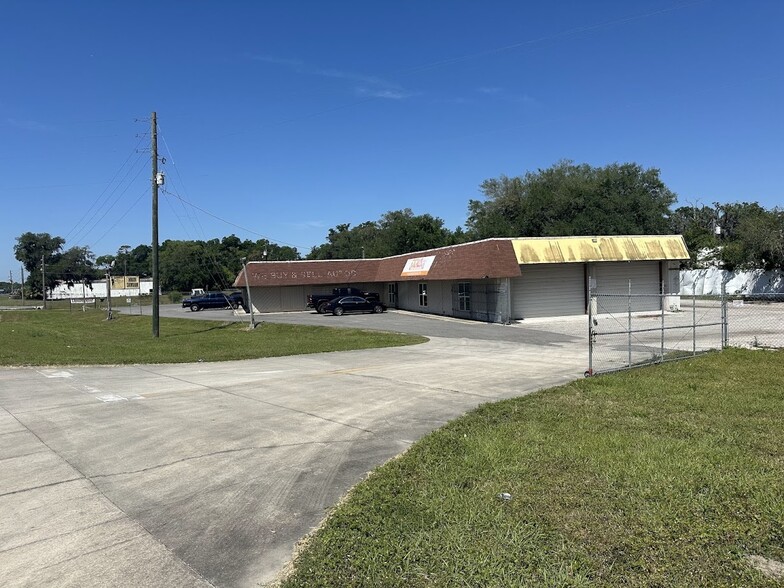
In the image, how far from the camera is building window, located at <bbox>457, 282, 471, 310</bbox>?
35031 mm

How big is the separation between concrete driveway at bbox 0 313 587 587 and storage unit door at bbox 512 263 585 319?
17.7m

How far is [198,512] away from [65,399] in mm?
7460

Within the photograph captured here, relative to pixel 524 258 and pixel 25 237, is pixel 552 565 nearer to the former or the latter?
pixel 524 258

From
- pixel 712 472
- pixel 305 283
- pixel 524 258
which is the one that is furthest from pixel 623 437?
pixel 305 283

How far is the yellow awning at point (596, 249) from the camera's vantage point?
31.6m

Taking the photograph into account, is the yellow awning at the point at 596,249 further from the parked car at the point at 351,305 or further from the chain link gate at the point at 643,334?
the parked car at the point at 351,305

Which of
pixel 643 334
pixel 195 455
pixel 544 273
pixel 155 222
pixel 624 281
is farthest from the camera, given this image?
pixel 624 281

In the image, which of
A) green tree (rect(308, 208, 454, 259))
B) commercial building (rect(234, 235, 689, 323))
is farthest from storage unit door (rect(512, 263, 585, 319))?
green tree (rect(308, 208, 454, 259))

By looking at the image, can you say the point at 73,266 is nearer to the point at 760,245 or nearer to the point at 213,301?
the point at 213,301

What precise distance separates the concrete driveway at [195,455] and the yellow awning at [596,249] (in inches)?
675

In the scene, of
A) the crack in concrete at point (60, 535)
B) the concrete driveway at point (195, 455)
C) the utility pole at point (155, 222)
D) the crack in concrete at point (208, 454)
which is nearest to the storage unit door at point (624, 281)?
the concrete driveway at point (195, 455)

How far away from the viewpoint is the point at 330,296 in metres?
45.7

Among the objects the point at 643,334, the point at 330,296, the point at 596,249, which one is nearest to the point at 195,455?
the point at 643,334

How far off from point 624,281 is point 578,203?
24.5m
